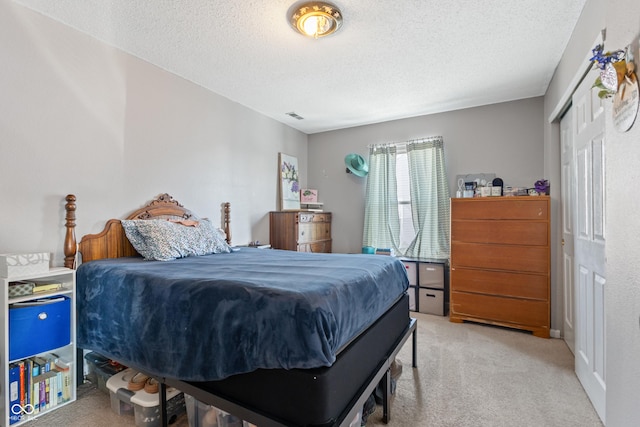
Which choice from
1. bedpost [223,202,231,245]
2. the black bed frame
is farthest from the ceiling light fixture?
the black bed frame

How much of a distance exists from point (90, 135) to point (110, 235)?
794mm

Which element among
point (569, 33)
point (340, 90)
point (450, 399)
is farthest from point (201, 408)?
point (569, 33)

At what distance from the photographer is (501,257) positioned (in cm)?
315

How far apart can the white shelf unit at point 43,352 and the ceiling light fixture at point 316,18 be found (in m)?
Answer: 2.26

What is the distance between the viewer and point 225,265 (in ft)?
6.61

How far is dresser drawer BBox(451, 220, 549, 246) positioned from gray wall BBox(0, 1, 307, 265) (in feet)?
8.85

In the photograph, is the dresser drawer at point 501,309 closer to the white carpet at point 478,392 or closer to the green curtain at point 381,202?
the white carpet at point 478,392

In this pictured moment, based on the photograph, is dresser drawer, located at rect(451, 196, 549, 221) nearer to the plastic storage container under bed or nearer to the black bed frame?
the black bed frame

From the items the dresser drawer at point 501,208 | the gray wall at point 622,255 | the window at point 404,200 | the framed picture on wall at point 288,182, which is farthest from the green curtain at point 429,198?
the gray wall at point 622,255

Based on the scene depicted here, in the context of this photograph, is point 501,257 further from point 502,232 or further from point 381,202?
point 381,202

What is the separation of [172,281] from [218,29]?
183 cm

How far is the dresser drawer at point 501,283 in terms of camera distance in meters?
2.97

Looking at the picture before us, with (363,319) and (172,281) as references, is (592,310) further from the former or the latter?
(172,281)

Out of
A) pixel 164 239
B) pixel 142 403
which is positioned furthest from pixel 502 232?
pixel 142 403
